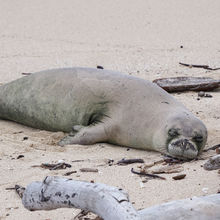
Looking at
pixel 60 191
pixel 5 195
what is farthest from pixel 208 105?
pixel 60 191

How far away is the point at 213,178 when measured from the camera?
304 cm

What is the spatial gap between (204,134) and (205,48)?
5.37 metres

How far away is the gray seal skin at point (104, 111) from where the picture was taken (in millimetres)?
4168

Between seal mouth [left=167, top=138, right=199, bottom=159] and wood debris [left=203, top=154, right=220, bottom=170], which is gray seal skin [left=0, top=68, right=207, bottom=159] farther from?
wood debris [left=203, top=154, right=220, bottom=170]

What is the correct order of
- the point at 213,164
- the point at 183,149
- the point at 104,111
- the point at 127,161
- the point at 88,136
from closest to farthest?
the point at 213,164 < the point at 127,161 < the point at 183,149 < the point at 88,136 < the point at 104,111

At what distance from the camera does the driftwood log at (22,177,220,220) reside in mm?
1835

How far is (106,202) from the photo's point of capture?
1.86 meters

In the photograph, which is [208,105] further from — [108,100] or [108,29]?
[108,29]

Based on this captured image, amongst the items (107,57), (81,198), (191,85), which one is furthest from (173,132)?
(107,57)

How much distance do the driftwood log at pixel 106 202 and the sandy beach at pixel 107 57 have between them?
53 cm

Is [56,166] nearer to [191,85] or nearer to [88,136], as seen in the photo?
[88,136]

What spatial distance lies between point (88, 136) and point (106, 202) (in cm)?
265

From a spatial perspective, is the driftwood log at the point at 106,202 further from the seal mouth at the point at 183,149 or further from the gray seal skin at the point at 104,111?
the gray seal skin at the point at 104,111

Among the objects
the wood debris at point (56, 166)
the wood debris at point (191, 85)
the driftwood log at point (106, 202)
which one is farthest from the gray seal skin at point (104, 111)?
the driftwood log at point (106, 202)
